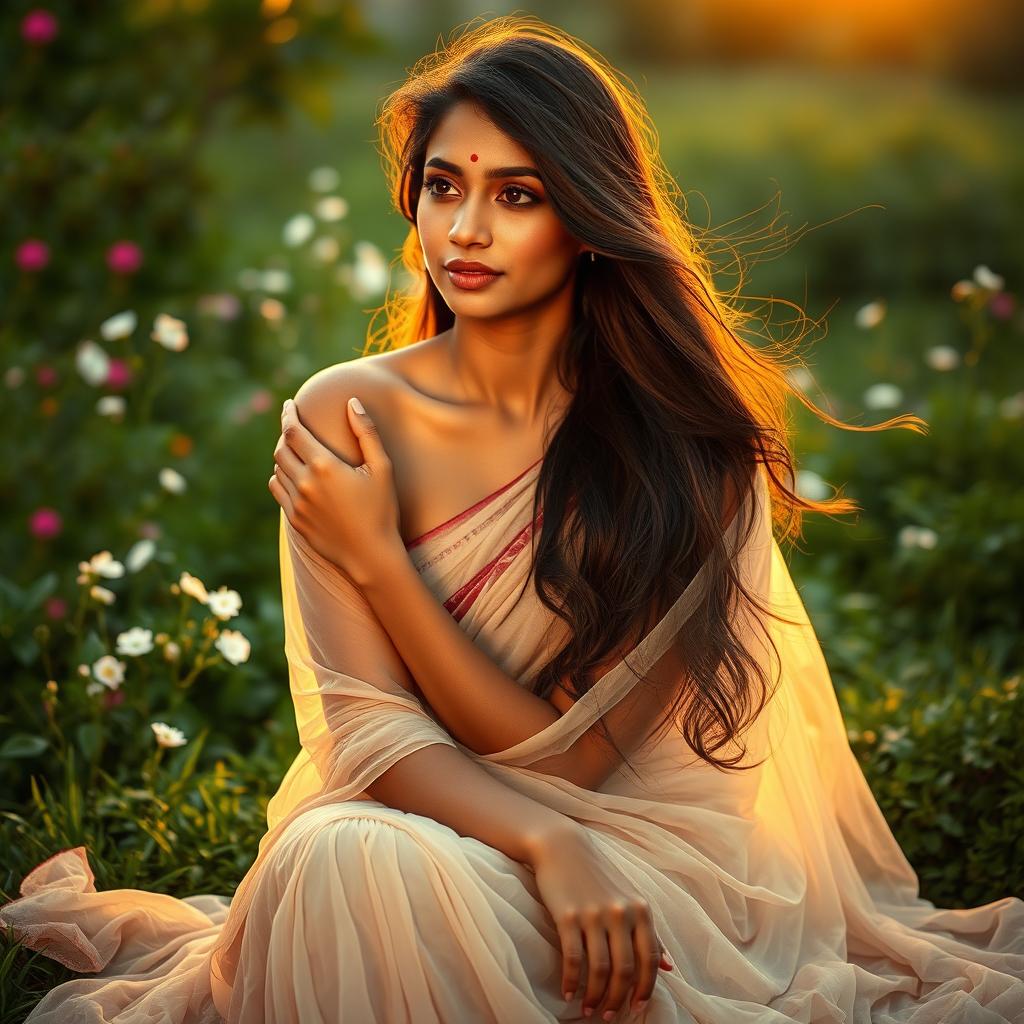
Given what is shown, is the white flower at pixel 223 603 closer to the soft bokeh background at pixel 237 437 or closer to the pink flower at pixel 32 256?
the soft bokeh background at pixel 237 437

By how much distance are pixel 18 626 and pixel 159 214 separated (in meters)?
2.33

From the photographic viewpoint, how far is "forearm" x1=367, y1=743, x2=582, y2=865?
2.29m

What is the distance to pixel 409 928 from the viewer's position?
211 cm

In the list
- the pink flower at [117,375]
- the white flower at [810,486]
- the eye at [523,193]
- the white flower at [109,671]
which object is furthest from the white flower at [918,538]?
the pink flower at [117,375]

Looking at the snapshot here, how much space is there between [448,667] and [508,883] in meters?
0.40

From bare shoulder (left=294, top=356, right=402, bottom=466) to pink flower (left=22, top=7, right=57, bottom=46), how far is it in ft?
11.2

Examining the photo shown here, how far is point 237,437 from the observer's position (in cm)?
493

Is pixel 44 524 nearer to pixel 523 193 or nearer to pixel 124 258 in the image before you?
pixel 124 258

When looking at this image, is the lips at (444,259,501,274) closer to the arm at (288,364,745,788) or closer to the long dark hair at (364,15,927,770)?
the long dark hair at (364,15,927,770)

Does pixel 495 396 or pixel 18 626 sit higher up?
pixel 495 396

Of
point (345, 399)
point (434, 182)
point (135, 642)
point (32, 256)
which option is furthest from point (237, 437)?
point (434, 182)

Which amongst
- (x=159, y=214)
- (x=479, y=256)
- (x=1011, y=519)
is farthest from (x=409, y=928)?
(x=159, y=214)

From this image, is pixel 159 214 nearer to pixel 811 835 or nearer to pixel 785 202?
pixel 811 835

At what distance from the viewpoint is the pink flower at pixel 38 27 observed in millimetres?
5352
